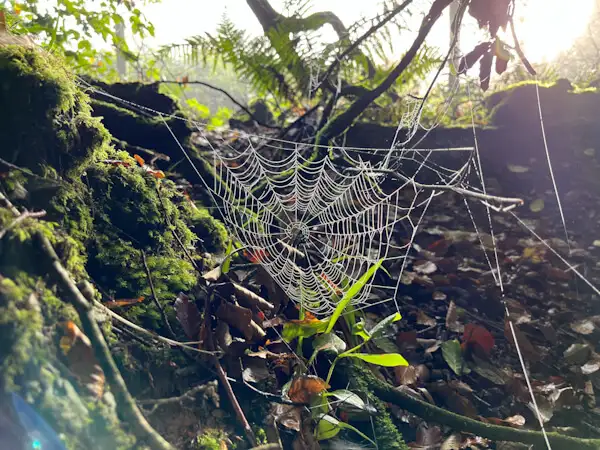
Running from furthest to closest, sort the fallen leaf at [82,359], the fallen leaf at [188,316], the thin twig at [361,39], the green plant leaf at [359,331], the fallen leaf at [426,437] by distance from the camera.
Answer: the thin twig at [361,39] → the green plant leaf at [359,331] → the fallen leaf at [426,437] → the fallen leaf at [188,316] → the fallen leaf at [82,359]

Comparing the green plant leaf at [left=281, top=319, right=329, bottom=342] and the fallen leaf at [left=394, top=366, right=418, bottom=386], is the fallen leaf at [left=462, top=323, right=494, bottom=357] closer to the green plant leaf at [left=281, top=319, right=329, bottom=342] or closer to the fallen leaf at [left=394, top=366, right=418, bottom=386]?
the fallen leaf at [left=394, top=366, right=418, bottom=386]

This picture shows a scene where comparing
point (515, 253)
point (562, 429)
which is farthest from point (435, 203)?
point (562, 429)

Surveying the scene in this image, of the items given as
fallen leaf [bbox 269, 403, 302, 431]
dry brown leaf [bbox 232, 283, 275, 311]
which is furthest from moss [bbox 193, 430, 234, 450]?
dry brown leaf [bbox 232, 283, 275, 311]

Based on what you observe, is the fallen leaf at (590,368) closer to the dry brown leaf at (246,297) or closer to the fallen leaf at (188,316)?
the dry brown leaf at (246,297)

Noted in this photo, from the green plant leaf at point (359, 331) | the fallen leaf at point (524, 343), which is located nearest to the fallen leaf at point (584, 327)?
the fallen leaf at point (524, 343)

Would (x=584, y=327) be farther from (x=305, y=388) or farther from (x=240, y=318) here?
(x=240, y=318)

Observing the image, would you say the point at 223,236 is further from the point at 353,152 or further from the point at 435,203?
the point at 435,203
